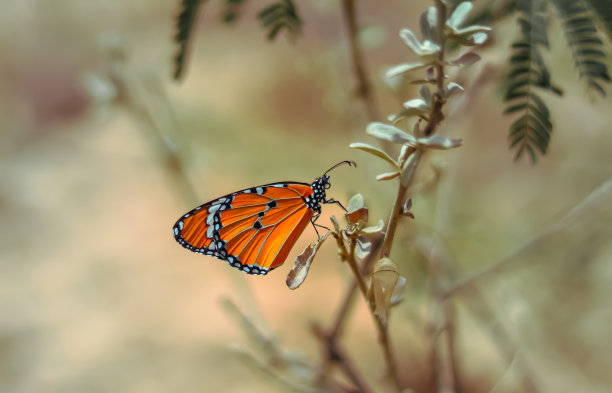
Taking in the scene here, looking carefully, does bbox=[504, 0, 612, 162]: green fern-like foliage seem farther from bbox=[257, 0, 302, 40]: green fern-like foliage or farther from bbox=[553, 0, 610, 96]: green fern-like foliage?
bbox=[257, 0, 302, 40]: green fern-like foliage

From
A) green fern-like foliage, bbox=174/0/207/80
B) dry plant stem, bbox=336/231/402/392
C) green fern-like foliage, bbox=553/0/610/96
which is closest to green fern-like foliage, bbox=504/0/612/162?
green fern-like foliage, bbox=553/0/610/96

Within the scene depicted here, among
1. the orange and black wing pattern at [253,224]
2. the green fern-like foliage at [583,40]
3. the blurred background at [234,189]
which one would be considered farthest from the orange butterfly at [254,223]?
the green fern-like foliage at [583,40]

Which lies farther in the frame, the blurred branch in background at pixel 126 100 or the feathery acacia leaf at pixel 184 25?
the blurred branch in background at pixel 126 100

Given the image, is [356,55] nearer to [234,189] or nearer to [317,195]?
[317,195]

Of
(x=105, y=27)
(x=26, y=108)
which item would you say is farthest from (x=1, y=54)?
(x=105, y=27)

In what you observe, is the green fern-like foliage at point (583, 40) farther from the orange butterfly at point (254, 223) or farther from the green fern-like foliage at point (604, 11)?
the orange butterfly at point (254, 223)

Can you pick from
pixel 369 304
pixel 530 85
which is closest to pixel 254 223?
pixel 369 304
